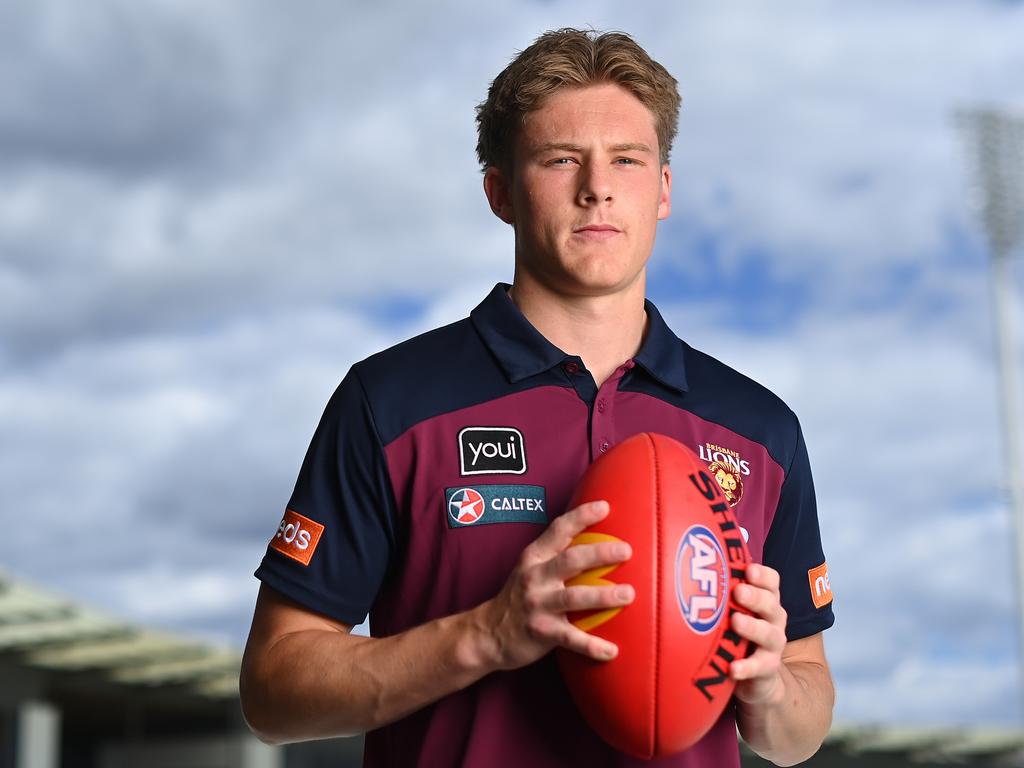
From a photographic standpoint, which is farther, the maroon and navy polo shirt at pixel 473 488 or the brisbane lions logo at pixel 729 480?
the brisbane lions logo at pixel 729 480

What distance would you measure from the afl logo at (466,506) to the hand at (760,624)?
1.70 feet

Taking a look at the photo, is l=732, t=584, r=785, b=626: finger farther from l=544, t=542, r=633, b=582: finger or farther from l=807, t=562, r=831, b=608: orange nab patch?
l=807, t=562, r=831, b=608: orange nab patch

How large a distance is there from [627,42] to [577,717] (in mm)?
1390

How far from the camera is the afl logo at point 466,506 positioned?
2.37 m

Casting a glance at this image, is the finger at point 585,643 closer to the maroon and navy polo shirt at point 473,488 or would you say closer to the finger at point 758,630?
the finger at point 758,630

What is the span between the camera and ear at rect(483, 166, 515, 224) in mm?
2682

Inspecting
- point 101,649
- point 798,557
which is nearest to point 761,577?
point 798,557

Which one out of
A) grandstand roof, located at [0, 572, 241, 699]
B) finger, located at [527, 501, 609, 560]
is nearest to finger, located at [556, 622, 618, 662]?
finger, located at [527, 501, 609, 560]

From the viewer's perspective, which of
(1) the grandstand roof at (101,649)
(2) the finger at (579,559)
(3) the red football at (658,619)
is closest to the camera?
(2) the finger at (579,559)

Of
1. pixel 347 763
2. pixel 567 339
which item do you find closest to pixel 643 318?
pixel 567 339

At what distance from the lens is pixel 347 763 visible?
1546 centimetres

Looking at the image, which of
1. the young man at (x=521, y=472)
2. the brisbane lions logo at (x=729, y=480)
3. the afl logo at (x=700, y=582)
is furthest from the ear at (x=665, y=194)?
the afl logo at (x=700, y=582)

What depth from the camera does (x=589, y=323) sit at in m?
2.57

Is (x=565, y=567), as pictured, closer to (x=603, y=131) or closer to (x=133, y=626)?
(x=603, y=131)
